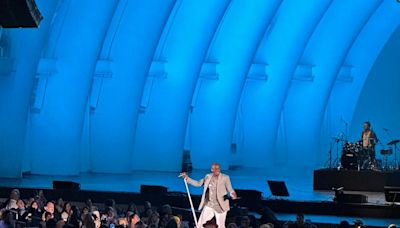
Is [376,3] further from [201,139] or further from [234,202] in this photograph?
[234,202]

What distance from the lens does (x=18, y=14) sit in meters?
15.3

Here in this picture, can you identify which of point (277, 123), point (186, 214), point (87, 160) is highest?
point (277, 123)

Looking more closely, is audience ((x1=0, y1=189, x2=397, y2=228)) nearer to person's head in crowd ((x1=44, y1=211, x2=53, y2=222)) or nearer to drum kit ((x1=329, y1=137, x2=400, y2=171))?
person's head in crowd ((x1=44, y1=211, x2=53, y2=222))

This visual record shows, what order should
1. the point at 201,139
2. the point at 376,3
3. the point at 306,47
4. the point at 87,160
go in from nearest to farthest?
the point at 87,160
the point at 201,139
the point at 376,3
the point at 306,47

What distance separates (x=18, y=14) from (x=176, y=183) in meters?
18.7

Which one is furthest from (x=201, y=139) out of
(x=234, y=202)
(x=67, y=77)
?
(x=234, y=202)

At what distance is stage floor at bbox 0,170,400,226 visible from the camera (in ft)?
88.9

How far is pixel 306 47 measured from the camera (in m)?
47.4

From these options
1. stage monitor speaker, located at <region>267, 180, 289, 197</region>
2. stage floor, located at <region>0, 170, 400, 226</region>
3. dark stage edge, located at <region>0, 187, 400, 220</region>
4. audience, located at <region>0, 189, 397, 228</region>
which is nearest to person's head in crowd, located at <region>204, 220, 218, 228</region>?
audience, located at <region>0, 189, 397, 228</region>

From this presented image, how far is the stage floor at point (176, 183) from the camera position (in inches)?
1067

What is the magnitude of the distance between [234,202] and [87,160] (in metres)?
15.4

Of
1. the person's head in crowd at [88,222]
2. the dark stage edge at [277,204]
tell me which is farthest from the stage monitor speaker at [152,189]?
the person's head in crowd at [88,222]

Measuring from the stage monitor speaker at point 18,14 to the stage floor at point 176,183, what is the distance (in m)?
9.38

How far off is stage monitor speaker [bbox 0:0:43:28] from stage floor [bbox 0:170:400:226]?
9.38m
